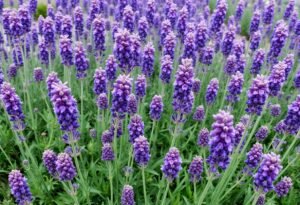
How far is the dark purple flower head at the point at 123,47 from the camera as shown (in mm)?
5711

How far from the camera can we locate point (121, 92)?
5.03 m

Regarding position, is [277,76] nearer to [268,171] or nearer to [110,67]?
[268,171]

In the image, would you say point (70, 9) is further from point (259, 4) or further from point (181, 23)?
point (259, 4)

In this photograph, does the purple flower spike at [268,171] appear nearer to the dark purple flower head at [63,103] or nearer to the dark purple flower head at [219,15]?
the dark purple flower head at [63,103]

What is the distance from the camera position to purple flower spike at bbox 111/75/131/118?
500cm

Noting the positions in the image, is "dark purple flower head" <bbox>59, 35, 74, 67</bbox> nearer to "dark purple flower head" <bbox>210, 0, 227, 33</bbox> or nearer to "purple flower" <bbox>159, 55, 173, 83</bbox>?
"purple flower" <bbox>159, 55, 173, 83</bbox>

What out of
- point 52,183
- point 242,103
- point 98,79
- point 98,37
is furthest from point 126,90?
point 242,103

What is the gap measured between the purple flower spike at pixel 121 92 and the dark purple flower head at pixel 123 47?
2.74 ft

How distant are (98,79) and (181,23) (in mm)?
2917

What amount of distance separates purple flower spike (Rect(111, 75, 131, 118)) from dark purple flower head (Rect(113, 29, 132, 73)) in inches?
32.9

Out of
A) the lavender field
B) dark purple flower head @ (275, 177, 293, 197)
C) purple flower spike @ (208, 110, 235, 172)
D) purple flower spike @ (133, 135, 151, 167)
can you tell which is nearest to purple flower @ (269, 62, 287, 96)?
the lavender field

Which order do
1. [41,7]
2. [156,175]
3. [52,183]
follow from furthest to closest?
[41,7] < [156,175] < [52,183]

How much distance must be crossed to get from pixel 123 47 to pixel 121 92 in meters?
1.07

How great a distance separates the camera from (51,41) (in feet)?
25.2
